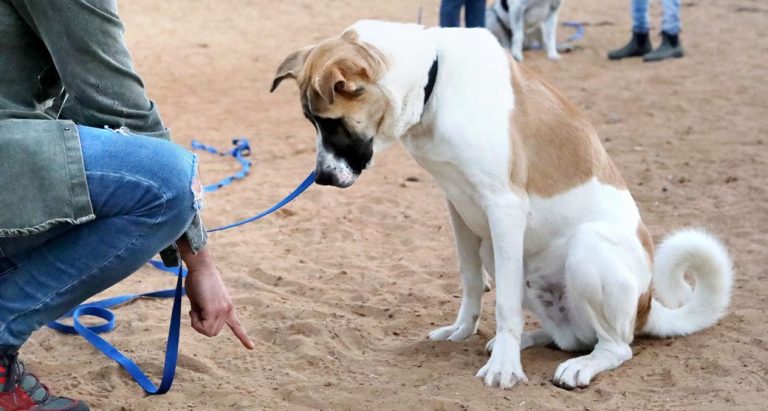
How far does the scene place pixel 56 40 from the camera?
97.7 inches

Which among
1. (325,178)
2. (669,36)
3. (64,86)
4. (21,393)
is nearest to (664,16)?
(669,36)

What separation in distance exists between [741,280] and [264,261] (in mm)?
2277

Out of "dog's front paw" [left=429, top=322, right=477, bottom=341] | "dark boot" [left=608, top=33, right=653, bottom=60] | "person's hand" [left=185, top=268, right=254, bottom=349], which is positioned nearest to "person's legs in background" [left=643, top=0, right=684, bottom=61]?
"dark boot" [left=608, top=33, right=653, bottom=60]

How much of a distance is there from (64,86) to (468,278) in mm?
1853

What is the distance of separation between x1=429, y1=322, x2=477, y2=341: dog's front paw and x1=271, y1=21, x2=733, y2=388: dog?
0.62ft

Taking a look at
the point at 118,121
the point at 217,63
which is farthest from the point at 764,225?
the point at 217,63

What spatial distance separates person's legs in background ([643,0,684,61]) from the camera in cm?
967

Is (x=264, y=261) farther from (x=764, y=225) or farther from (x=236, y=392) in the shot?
(x=764, y=225)

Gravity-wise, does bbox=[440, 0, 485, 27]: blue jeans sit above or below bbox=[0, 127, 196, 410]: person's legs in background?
below

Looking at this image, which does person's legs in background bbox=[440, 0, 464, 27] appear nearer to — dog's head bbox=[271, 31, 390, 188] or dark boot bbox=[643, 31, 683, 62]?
dark boot bbox=[643, 31, 683, 62]

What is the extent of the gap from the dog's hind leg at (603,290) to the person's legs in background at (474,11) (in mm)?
5882

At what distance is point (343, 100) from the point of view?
327 cm

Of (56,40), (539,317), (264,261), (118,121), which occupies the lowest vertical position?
(264,261)

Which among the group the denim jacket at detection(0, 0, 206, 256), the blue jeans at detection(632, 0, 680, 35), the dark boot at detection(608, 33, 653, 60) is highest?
the denim jacket at detection(0, 0, 206, 256)
